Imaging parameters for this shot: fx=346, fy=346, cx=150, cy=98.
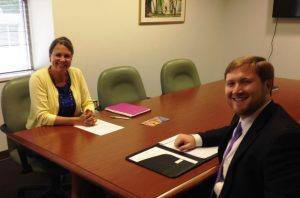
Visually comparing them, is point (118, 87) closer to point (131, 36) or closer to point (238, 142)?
point (131, 36)

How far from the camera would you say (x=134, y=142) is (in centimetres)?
186

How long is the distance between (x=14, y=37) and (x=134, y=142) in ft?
6.88

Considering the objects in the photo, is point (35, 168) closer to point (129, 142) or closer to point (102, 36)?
point (129, 142)

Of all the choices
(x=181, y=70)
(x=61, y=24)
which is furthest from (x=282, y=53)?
(x=61, y=24)

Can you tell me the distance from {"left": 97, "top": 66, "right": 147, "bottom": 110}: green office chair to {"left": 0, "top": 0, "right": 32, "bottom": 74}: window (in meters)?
1.06

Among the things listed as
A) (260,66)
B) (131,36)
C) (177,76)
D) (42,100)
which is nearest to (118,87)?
(177,76)

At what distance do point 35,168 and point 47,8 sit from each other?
5.31 ft

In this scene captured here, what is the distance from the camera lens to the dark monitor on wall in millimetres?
4297

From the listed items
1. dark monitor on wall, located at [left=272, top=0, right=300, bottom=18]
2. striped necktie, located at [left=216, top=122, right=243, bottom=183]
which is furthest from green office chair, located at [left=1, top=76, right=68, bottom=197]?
dark monitor on wall, located at [left=272, top=0, right=300, bottom=18]

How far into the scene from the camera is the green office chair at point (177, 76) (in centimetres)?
327

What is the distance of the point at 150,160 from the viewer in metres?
1.62

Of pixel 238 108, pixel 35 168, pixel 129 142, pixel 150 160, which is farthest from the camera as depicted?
pixel 35 168

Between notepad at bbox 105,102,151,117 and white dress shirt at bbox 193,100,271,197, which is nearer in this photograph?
white dress shirt at bbox 193,100,271,197

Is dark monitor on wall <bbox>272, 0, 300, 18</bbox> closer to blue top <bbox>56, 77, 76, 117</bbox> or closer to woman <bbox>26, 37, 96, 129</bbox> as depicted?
woman <bbox>26, 37, 96, 129</bbox>
